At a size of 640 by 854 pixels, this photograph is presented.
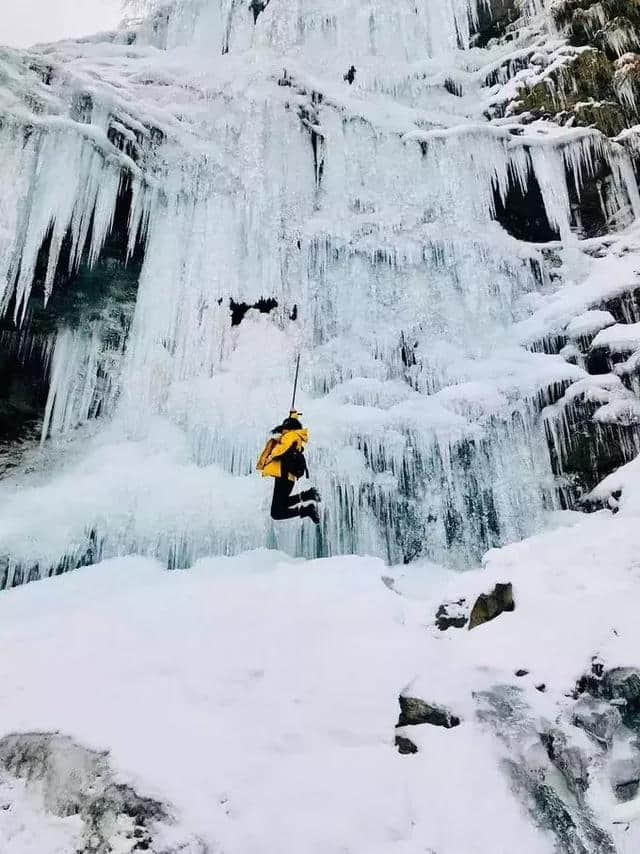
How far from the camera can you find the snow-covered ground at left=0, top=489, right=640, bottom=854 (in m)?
3.11

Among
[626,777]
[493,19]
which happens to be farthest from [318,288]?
[626,777]

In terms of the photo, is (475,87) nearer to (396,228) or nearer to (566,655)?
(396,228)

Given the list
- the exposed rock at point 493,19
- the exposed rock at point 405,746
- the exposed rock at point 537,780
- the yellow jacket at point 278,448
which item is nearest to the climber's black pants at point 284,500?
the yellow jacket at point 278,448

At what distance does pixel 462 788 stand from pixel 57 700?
2852 millimetres

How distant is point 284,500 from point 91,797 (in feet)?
12.7

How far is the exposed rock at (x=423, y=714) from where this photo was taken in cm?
363

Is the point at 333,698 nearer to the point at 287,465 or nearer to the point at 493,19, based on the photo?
the point at 287,465

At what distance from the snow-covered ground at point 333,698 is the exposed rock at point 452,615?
100 mm

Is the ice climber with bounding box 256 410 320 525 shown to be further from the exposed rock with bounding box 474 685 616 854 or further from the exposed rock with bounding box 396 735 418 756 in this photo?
the exposed rock with bounding box 474 685 616 854

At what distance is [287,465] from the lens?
6.72m

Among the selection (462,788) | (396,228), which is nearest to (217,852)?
(462,788)

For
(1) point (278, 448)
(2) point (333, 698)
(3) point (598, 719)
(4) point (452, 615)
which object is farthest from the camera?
(1) point (278, 448)

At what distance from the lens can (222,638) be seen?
5.16 meters

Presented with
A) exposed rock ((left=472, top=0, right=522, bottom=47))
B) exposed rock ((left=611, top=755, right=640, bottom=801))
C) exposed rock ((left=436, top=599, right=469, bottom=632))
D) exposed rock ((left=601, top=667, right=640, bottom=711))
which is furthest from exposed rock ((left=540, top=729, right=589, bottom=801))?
exposed rock ((left=472, top=0, right=522, bottom=47))
